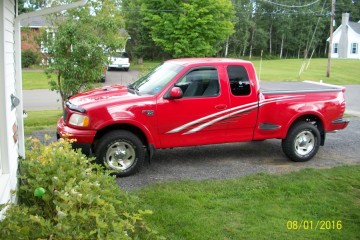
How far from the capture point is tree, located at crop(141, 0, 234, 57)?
35.0 metres

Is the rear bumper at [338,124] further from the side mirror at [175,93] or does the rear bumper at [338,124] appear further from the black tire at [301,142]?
the side mirror at [175,93]

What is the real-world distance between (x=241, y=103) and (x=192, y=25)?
29243mm

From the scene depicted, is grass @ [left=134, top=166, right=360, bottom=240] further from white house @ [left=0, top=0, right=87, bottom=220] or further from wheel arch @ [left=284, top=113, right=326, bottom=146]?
white house @ [left=0, top=0, right=87, bottom=220]

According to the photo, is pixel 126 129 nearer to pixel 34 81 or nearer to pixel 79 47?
pixel 79 47

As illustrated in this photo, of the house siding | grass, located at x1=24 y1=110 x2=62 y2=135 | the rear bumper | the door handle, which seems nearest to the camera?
the house siding

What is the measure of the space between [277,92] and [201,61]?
151cm

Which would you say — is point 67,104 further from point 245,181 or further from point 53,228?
point 53,228

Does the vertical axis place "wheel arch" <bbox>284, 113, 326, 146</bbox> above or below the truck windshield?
below

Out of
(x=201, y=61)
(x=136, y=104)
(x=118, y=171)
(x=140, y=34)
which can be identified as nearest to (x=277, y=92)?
(x=201, y=61)

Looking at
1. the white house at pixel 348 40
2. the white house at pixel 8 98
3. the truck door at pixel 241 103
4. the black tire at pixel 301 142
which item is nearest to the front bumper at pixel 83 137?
the white house at pixel 8 98

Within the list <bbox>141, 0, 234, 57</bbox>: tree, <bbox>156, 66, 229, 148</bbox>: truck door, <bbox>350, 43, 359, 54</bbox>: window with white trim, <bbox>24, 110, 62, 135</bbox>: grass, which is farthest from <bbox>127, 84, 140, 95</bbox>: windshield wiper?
<bbox>350, 43, 359, 54</bbox>: window with white trim

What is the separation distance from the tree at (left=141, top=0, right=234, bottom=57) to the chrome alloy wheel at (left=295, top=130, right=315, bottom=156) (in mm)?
28161

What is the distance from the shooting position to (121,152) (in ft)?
21.6

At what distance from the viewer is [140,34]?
4562cm
